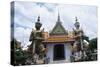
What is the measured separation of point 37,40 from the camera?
140 inches

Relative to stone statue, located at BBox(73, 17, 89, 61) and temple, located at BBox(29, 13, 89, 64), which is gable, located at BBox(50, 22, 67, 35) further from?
stone statue, located at BBox(73, 17, 89, 61)

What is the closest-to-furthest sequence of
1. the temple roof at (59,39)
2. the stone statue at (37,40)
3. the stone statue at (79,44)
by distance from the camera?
the stone statue at (37,40) < the temple roof at (59,39) < the stone statue at (79,44)

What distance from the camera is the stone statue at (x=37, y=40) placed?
11.6 ft

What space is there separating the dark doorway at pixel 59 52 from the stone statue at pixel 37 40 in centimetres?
26

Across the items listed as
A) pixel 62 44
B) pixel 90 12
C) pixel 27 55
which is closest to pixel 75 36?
pixel 62 44

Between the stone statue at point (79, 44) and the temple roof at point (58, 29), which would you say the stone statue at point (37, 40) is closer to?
the temple roof at point (58, 29)

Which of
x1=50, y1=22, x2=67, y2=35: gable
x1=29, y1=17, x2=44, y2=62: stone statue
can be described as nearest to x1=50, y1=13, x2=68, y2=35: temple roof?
x1=50, y1=22, x2=67, y2=35: gable

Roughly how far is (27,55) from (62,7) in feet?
3.44

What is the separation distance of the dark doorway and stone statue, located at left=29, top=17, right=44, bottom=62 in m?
0.26

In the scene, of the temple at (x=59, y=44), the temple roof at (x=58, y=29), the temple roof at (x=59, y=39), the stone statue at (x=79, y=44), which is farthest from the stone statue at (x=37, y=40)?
the stone statue at (x=79, y=44)
